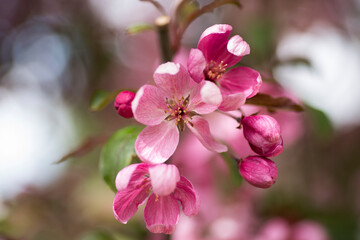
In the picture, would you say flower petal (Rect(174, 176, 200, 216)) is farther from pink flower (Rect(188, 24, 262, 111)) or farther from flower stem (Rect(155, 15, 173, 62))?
flower stem (Rect(155, 15, 173, 62))

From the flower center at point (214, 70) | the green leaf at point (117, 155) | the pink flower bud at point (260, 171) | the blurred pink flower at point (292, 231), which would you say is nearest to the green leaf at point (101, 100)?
the green leaf at point (117, 155)

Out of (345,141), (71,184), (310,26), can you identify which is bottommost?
(71,184)

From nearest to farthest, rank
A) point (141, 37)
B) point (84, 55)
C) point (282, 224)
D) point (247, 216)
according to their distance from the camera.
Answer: point (282, 224) < point (247, 216) < point (84, 55) < point (141, 37)

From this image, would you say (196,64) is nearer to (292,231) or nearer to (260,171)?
(260,171)

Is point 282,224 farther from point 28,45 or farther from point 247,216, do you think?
point 28,45

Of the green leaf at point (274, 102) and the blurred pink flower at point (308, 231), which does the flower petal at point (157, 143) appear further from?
the blurred pink flower at point (308, 231)

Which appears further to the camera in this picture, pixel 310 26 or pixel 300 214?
pixel 310 26

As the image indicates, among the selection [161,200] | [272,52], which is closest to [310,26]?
[272,52]
